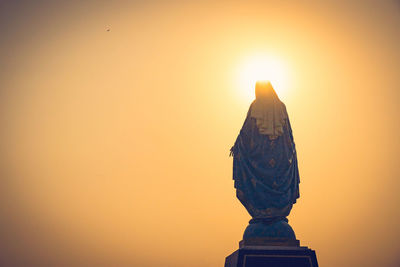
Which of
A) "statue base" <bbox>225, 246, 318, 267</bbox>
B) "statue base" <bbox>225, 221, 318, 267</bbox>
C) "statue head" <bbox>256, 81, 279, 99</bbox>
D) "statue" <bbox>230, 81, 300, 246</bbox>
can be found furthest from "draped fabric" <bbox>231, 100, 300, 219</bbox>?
"statue base" <bbox>225, 246, 318, 267</bbox>

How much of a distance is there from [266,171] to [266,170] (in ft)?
0.10

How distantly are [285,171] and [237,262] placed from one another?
2115 mm

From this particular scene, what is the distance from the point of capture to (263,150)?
8.90 metres

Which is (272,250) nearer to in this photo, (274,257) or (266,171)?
(274,257)

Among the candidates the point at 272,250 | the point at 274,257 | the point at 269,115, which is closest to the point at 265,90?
the point at 269,115

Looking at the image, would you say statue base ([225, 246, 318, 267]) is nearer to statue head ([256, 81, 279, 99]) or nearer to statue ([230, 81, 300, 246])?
statue ([230, 81, 300, 246])

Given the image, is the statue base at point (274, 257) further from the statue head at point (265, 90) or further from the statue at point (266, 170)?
the statue head at point (265, 90)

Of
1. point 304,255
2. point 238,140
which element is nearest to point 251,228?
point 304,255

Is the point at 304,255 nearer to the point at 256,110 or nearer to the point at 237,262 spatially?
the point at 237,262

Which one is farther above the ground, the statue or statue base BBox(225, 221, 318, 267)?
the statue

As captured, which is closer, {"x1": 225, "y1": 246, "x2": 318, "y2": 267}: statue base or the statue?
→ {"x1": 225, "y1": 246, "x2": 318, "y2": 267}: statue base

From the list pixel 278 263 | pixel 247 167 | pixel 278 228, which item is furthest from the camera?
pixel 247 167

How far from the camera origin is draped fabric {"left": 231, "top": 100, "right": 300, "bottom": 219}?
8.58 m

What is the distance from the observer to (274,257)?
7.80m
